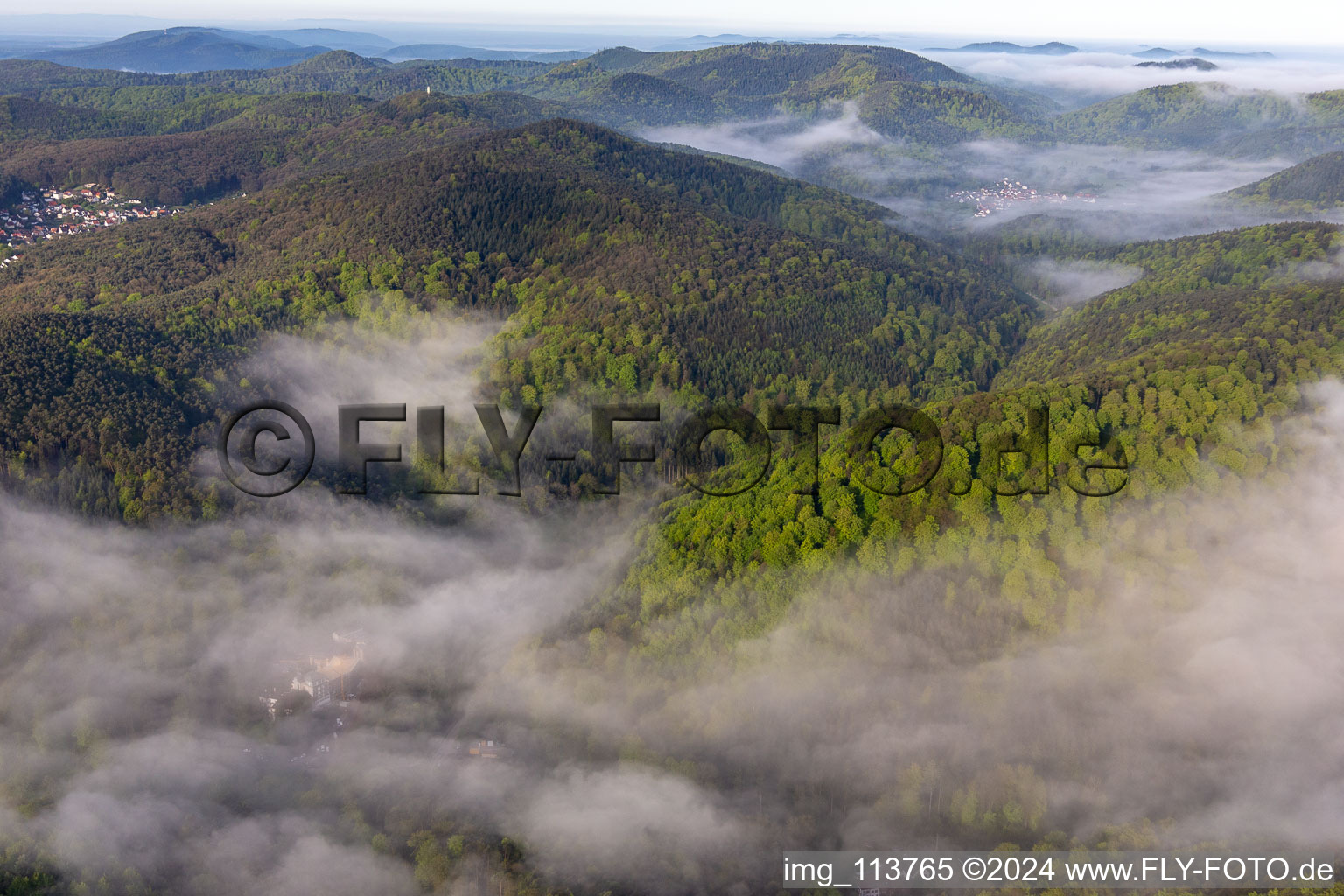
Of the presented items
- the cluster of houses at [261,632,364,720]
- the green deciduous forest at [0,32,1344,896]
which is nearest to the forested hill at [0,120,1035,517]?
the green deciduous forest at [0,32,1344,896]

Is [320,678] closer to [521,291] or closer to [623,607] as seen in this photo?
[623,607]

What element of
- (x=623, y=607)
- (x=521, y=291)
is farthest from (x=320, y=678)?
(x=521, y=291)

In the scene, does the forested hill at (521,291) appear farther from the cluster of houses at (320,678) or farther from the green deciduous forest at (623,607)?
the cluster of houses at (320,678)

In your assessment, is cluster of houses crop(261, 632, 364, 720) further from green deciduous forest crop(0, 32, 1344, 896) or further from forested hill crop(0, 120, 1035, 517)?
forested hill crop(0, 120, 1035, 517)

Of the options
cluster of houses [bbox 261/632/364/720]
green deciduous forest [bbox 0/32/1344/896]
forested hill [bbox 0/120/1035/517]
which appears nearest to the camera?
green deciduous forest [bbox 0/32/1344/896]

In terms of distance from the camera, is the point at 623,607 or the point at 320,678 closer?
the point at 623,607

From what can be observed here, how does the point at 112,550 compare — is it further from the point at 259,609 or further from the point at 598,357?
the point at 598,357

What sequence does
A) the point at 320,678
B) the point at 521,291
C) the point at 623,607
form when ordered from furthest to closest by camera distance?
1. the point at 521,291
2. the point at 320,678
3. the point at 623,607

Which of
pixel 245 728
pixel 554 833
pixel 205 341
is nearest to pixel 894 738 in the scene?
pixel 554 833
